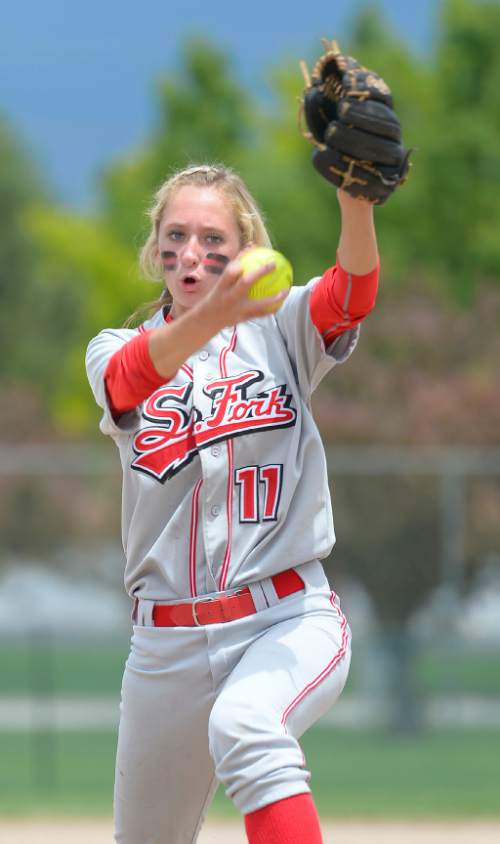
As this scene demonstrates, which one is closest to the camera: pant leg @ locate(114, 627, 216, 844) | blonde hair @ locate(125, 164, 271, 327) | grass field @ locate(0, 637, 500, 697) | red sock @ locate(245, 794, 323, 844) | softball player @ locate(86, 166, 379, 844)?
red sock @ locate(245, 794, 323, 844)

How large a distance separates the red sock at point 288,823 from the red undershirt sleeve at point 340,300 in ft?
3.25

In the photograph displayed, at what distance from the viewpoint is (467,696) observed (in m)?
9.35

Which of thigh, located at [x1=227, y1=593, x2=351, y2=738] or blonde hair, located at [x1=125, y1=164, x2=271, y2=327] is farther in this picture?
blonde hair, located at [x1=125, y1=164, x2=271, y2=327]

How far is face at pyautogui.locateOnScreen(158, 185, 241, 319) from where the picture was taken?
311cm

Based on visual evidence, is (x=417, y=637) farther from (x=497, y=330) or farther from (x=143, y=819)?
(x=143, y=819)

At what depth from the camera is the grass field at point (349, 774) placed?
25.0 feet

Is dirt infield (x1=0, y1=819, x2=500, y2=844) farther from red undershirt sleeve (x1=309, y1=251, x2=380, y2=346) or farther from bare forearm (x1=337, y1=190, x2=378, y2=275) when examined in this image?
bare forearm (x1=337, y1=190, x2=378, y2=275)

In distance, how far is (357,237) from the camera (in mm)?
2928

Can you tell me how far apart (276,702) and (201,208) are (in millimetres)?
1096

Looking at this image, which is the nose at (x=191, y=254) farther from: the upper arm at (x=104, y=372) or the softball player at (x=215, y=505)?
the upper arm at (x=104, y=372)

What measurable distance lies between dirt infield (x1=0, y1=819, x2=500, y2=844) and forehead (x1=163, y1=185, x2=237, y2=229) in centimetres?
368

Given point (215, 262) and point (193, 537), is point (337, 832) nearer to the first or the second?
point (193, 537)

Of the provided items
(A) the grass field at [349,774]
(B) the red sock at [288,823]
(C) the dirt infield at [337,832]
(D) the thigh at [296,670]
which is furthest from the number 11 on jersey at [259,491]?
(A) the grass field at [349,774]

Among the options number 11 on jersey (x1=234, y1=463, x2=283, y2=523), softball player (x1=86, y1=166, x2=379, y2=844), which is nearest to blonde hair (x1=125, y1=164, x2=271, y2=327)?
softball player (x1=86, y1=166, x2=379, y2=844)
